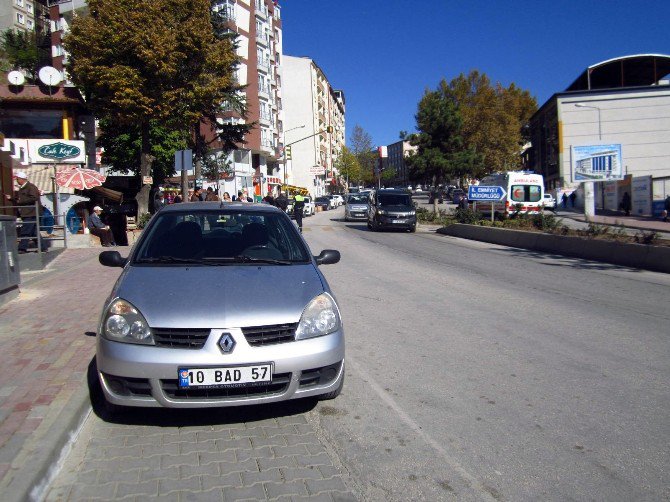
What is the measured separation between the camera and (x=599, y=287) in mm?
10992

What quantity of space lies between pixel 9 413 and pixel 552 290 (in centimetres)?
903

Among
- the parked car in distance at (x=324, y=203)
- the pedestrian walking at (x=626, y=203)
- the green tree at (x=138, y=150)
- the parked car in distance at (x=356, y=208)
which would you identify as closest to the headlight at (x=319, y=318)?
the parked car in distance at (x=356, y=208)

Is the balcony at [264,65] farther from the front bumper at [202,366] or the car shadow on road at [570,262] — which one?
the front bumper at [202,366]

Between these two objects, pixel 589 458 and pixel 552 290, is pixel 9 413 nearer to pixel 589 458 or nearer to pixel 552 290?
pixel 589 458

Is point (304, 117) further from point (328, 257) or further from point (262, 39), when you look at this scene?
point (328, 257)

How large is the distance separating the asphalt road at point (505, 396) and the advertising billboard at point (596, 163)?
59.7ft

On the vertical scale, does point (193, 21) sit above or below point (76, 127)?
above

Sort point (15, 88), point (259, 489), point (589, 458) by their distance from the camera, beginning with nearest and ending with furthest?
1. point (259, 489)
2. point (589, 458)
3. point (15, 88)

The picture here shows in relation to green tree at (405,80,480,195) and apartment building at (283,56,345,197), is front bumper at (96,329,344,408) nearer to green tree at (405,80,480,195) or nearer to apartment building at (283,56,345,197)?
green tree at (405,80,480,195)

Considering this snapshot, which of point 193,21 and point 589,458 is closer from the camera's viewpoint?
point 589,458

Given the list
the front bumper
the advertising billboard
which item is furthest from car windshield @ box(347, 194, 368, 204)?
the front bumper

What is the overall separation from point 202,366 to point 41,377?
2.07m

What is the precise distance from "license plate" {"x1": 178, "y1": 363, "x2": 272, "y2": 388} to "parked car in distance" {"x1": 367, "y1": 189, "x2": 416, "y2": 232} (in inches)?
908

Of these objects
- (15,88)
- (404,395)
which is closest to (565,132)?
(15,88)
